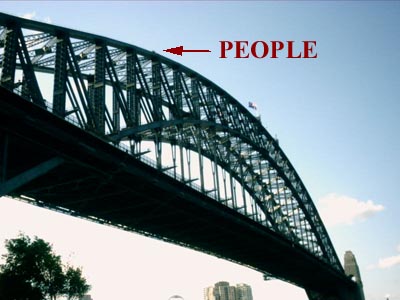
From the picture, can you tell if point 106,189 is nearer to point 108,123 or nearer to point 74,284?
point 108,123

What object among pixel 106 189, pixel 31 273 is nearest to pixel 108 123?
pixel 106 189

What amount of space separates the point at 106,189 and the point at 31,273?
25.2 meters

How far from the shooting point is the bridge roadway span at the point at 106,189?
2502 centimetres

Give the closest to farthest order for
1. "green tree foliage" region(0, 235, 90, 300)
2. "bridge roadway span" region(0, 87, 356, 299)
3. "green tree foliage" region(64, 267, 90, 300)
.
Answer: "bridge roadway span" region(0, 87, 356, 299)
"green tree foliage" region(0, 235, 90, 300)
"green tree foliage" region(64, 267, 90, 300)

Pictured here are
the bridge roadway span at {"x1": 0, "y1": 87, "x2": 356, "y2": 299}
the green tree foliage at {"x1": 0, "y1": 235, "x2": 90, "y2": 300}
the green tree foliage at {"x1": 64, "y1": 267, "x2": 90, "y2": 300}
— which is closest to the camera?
the bridge roadway span at {"x1": 0, "y1": 87, "x2": 356, "y2": 299}

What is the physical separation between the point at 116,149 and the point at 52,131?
6.17m

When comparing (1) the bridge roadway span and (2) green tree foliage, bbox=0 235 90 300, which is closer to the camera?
(1) the bridge roadway span

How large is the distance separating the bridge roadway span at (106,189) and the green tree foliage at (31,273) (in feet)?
52.5

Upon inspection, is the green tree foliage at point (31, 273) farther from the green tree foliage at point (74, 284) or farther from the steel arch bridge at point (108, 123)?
the steel arch bridge at point (108, 123)

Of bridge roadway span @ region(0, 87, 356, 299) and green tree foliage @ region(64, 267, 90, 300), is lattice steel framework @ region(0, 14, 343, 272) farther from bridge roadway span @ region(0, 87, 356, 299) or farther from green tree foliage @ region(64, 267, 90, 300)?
green tree foliage @ region(64, 267, 90, 300)

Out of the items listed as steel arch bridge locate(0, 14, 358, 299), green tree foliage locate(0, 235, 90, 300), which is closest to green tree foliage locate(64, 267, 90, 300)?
green tree foliage locate(0, 235, 90, 300)

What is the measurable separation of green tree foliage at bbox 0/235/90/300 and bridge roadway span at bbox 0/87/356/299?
52.5ft

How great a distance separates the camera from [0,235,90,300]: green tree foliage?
172 feet

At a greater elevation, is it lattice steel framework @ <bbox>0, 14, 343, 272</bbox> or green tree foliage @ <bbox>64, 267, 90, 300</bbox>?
lattice steel framework @ <bbox>0, 14, 343, 272</bbox>
